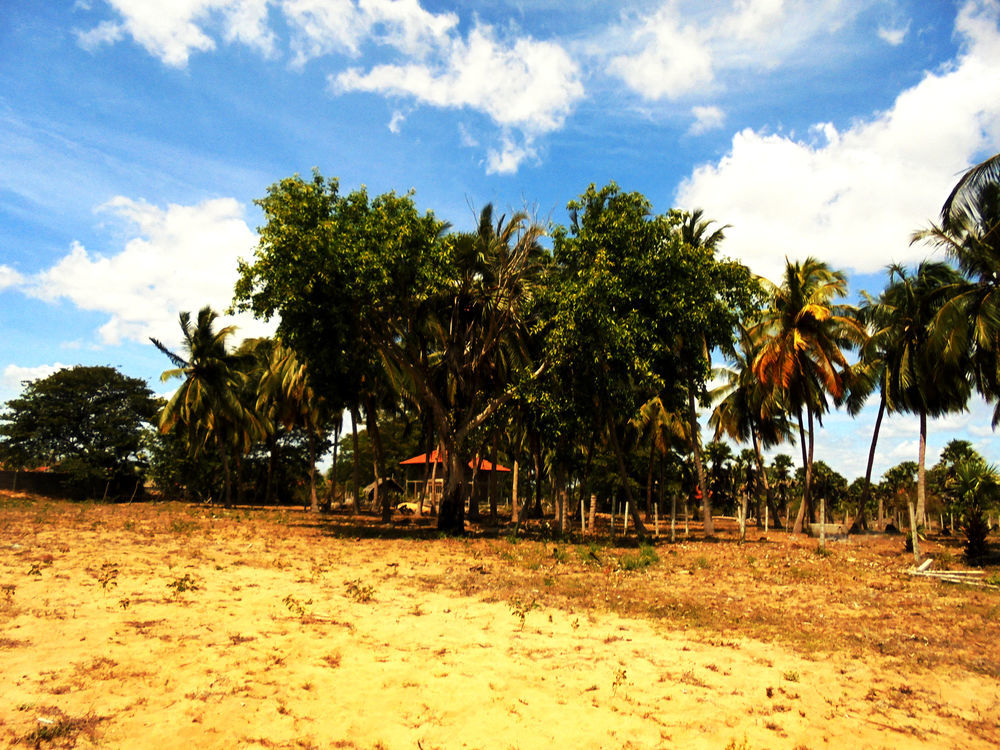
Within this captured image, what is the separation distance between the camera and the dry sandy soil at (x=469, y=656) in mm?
5766

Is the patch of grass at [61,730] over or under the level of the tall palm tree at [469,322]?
under

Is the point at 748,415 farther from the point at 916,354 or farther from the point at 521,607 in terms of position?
the point at 521,607

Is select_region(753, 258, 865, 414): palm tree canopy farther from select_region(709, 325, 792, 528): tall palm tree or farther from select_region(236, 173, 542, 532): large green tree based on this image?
select_region(236, 173, 542, 532): large green tree

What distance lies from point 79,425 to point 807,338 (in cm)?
4127

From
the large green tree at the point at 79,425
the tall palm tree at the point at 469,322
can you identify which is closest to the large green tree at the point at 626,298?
the tall palm tree at the point at 469,322

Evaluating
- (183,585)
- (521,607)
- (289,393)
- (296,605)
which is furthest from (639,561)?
(289,393)

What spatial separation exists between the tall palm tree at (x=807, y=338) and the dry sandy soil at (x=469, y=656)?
1464 cm

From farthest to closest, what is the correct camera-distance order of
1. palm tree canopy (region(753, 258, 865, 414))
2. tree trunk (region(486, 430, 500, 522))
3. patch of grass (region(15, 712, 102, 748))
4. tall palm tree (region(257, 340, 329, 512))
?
tall palm tree (region(257, 340, 329, 512)) < palm tree canopy (region(753, 258, 865, 414)) < tree trunk (region(486, 430, 500, 522)) < patch of grass (region(15, 712, 102, 748))

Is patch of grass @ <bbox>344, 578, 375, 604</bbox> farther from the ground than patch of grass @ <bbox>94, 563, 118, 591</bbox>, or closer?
closer

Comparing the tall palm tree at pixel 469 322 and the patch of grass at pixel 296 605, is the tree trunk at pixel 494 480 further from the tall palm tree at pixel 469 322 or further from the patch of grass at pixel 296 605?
the patch of grass at pixel 296 605

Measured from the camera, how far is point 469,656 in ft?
25.6

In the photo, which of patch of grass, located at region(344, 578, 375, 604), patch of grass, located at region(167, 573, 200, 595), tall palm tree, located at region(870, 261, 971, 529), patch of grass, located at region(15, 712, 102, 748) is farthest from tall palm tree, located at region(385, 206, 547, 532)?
patch of grass, located at region(15, 712, 102, 748)

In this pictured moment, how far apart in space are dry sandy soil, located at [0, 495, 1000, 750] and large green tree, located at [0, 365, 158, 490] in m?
28.9

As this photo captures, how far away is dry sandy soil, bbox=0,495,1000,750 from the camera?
18.9 feet
